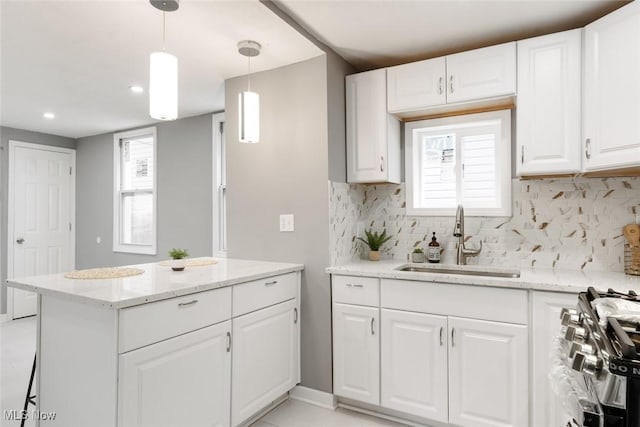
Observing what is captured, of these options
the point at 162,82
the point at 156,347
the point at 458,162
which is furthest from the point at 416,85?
the point at 156,347

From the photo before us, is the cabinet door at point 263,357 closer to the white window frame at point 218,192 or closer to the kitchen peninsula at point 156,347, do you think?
the kitchen peninsula at point 156,347

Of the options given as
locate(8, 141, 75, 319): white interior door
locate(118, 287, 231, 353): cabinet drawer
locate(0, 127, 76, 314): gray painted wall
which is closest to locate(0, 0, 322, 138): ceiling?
locate(0, 127, 76, 314): gray painted wall

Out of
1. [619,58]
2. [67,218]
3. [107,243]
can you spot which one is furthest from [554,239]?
[67,218]

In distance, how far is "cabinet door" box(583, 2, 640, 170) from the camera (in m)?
1.84

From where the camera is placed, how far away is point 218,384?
75.4 inches

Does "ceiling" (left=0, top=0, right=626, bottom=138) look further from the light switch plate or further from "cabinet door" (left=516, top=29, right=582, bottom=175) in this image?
the light switch plate

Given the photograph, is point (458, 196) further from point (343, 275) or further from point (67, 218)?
point (67, 218)

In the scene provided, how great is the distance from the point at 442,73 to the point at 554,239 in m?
1.33

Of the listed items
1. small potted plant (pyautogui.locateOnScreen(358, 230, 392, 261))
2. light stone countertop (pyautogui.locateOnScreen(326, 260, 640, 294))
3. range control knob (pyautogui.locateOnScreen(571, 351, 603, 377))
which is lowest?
range control knob (pyautogui.locateOnScreen(571, 351, 603, 377))

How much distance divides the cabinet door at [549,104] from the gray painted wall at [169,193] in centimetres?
302

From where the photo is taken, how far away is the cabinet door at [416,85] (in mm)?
2443

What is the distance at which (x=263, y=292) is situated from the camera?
7.38 ft

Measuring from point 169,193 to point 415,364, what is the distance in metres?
3.35

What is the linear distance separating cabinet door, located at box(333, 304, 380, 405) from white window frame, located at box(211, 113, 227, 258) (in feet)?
6.19
